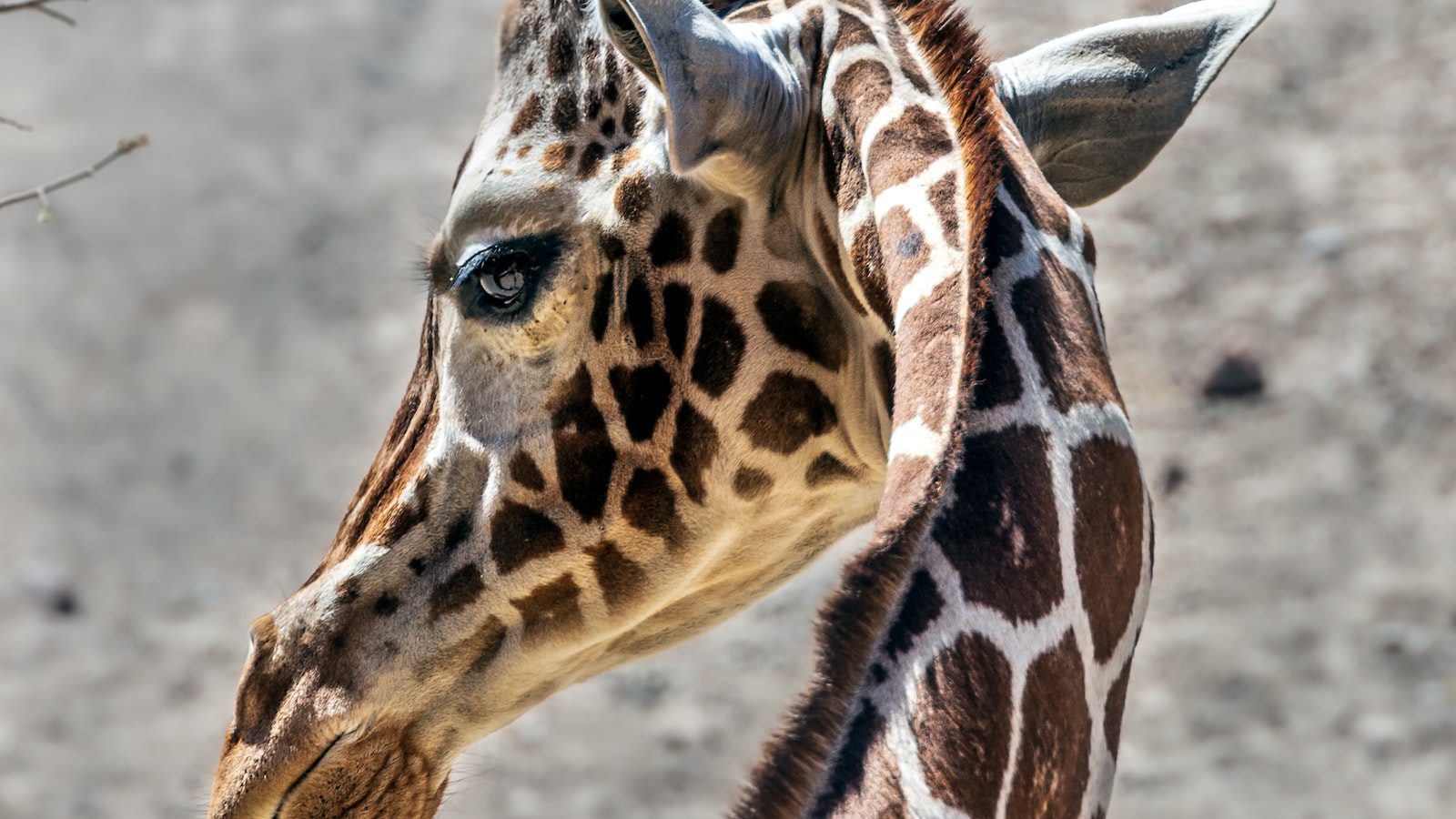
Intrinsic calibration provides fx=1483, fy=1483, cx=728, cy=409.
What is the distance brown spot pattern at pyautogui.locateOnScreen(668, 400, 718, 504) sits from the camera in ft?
6.28

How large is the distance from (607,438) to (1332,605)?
4.45 m

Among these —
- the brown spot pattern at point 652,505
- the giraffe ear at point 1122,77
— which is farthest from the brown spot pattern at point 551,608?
the giraffe ear at point 1122,77

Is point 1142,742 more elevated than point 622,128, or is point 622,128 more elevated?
point 622,128

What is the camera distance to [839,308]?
187 cm

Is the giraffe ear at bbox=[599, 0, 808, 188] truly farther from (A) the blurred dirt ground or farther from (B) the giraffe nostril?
(A) the blurred dirt ground

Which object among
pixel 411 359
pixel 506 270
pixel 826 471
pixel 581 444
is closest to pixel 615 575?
pixel 581 444

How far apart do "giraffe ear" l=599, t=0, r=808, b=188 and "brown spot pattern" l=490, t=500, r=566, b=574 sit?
513 mm

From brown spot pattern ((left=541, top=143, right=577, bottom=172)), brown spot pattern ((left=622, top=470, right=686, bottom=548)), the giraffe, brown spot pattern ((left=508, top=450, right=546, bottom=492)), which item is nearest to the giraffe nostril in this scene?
the giraffe

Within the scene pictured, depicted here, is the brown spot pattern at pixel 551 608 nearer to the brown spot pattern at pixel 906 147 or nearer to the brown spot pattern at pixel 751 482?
the brown spot pattern at pixel 751 482

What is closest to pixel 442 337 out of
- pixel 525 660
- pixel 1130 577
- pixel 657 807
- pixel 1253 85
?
pixel 525 660

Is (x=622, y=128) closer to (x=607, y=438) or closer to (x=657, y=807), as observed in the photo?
(x=607, y=438)

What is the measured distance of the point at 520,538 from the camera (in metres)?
1.97

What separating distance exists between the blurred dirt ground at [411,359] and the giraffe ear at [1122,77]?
8.46 ft

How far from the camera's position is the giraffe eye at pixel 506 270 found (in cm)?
191
